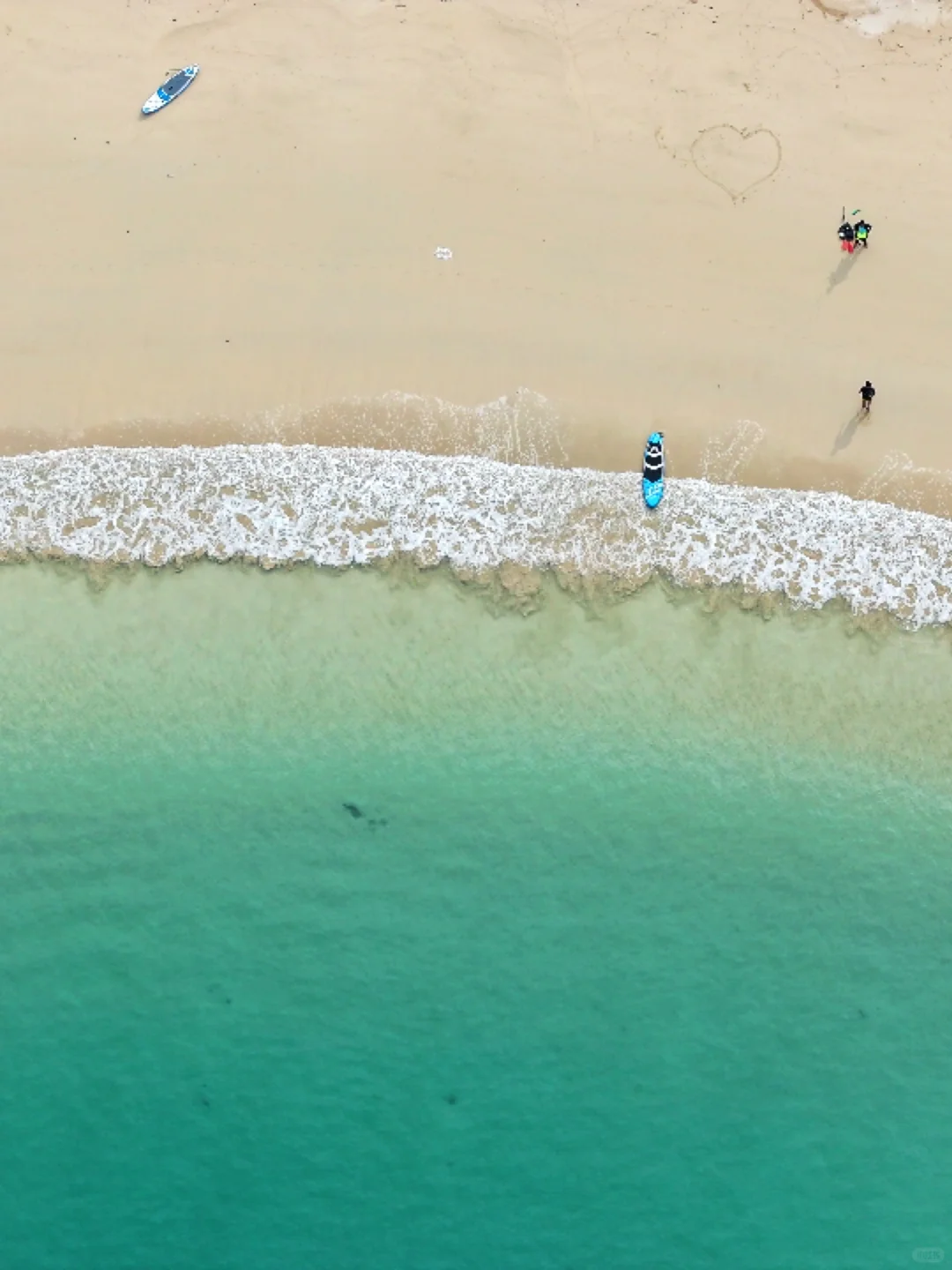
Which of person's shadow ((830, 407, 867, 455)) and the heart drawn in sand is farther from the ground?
the heart drawn in sand

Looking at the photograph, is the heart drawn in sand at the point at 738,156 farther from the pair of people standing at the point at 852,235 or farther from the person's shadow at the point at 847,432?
the person's shadow at the point at 847,432

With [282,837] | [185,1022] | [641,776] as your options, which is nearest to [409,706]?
[282,837]

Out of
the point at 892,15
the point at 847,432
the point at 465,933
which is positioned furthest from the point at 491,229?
the point at 465,933

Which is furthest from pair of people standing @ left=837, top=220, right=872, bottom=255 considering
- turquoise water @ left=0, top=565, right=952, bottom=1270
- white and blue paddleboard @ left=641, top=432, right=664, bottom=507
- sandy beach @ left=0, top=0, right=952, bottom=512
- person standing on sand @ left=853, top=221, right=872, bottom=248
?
turquoise water @ left=0, top=565, right=952, bottom=1270

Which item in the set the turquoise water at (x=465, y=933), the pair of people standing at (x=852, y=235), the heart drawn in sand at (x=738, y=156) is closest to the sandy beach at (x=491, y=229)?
the heart drawn in sand at (x=738, y=156)

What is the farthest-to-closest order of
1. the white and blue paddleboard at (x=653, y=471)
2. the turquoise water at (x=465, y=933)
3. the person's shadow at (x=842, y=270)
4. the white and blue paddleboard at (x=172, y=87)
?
the white and blue paddleboard at (x=172, y=87), the person's shadow at (x=842, y=270), the turquoise water at (x=465, y=933), the white and blue paddleboard at (x=653, y=471)

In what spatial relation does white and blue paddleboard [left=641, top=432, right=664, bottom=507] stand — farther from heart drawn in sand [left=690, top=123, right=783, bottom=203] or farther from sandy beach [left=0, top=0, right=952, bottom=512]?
heart drawn in sand [left=690, top=123, right=783, bottom=203]
